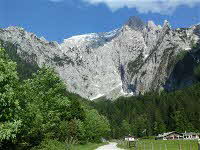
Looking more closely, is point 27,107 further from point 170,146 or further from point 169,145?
point 169,145

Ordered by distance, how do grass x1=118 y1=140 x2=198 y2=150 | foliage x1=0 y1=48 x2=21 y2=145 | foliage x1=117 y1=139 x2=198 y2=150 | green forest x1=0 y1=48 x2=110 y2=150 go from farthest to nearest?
foliage x1=117 y1=139 x2=198 y2=150
grass x1=118 y1=140 x2=198 y2=150
green forest x1=0 y1=48 x2=110 y2=150
foliage x1=0 y1=48 x2=21 y2=145

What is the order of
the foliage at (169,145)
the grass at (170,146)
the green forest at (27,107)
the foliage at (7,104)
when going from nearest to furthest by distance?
the foliage at (7,104) → the green forest at (27,107) → the grass at (170,146) → the foliage at (169,145)

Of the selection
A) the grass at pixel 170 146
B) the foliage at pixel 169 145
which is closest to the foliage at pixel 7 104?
the grass at pixel 170 146

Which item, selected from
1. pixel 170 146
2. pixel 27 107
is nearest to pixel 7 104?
pixel 27 107

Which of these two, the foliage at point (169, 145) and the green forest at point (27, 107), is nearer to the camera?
the green forest at point (27, 107)

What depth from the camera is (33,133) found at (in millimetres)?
44531

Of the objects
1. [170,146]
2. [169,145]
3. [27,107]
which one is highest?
[27,107]

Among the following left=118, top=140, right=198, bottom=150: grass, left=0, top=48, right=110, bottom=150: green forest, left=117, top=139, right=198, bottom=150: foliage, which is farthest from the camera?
left=117, top=139, right=198, bottom=150: foliage

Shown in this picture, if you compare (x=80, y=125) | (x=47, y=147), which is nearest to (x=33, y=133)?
(x=47, y=147)

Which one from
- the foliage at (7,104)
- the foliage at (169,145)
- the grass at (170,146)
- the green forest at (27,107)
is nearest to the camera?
the foliage at (7,104)

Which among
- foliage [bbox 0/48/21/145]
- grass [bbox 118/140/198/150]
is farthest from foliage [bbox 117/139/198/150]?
foliage [bbox 0/48/21/145]

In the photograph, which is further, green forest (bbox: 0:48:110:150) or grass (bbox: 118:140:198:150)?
grass (bbox: 118:140:198:150)

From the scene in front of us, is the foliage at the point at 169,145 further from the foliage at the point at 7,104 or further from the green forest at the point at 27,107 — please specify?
the foliage at the point at 7,104

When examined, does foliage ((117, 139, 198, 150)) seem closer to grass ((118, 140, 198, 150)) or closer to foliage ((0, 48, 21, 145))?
grass ((118, 140, 198, 150))
